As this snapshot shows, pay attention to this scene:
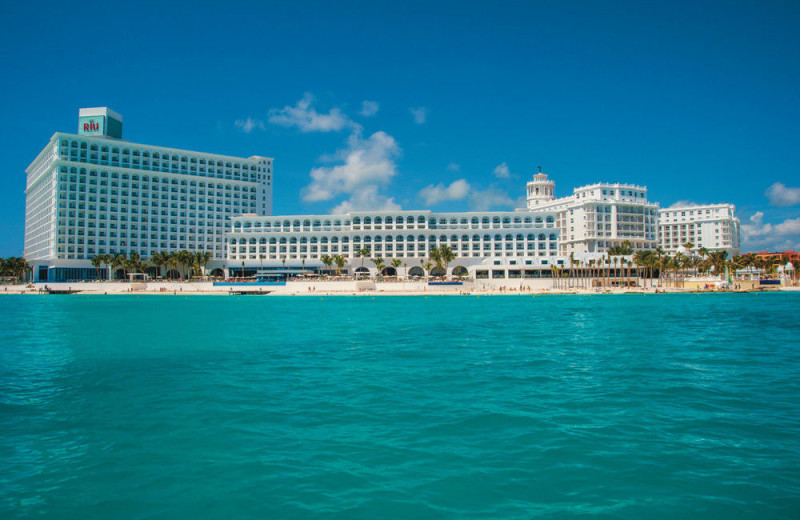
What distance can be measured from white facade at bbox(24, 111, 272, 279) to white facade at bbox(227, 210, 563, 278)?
2065 centimetres

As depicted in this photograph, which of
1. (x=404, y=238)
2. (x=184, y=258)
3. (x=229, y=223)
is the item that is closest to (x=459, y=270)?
(x=404, y=238)

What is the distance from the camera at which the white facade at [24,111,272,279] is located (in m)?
128

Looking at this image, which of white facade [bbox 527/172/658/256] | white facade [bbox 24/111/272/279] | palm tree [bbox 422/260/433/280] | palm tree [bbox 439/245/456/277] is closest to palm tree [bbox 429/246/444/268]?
palm tree [bbox 439/245/456/277]

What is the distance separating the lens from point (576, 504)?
908cm

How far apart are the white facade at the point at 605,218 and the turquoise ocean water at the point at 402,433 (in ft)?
396

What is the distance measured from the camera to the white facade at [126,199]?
422ft

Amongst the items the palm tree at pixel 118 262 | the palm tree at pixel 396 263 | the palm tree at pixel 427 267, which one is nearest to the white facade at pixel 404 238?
the palm tree at pixel 396 263

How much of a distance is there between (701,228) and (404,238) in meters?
108

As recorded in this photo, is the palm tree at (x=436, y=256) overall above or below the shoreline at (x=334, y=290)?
above

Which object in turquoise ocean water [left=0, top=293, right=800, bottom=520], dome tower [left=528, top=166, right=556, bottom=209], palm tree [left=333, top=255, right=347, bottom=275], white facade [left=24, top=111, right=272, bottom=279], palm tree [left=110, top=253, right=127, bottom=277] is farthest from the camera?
dome tower [left=528, top=166, right=556, bottom=209]

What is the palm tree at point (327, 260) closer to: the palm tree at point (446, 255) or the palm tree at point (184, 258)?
the palm tree at point (446, 255)

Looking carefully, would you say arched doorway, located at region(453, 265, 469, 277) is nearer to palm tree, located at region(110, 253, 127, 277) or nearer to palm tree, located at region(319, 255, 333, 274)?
palm tree, located at region(319, 255, 333, 274)

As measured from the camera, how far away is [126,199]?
137 meters

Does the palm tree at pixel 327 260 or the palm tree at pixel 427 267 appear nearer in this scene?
the palm tree at pixel 427 267
